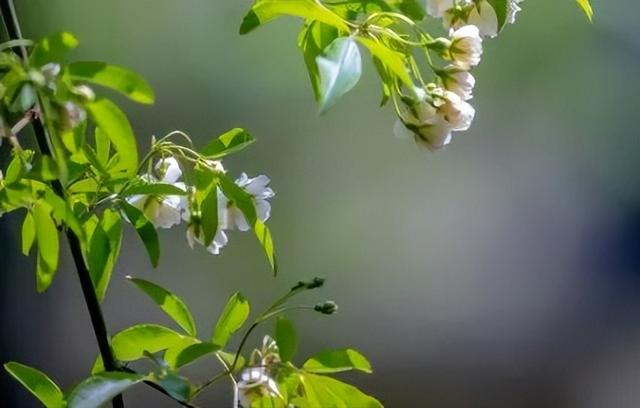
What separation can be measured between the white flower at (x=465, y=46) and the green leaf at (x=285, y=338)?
0.23 m

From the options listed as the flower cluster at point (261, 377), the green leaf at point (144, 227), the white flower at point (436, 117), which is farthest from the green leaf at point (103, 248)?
the white flower at point (436, 117)

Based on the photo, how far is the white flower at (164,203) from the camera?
642 mm

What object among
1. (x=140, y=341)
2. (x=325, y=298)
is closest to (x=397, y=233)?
(x=325, y=298)

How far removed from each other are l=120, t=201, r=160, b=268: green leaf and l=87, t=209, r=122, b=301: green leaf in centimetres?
2

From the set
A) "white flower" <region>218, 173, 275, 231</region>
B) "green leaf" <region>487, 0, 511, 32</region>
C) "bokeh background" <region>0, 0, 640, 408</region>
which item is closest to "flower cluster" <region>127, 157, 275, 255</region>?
"white flower" <region>218, 173, 275, 231</region>

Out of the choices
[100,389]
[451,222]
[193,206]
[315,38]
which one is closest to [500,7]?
[315,38]

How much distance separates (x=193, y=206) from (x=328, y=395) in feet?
0.56

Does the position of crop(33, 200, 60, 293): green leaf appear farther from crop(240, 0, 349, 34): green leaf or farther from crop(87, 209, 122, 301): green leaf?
crop(240, 0, 349, 34): green leaf

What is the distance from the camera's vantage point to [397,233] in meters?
1.13

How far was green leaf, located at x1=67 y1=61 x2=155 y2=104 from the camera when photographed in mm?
A: 460

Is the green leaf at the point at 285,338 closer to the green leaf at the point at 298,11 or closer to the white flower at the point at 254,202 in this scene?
the white flower at the point at 254,202

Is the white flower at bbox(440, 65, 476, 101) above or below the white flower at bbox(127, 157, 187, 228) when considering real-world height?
above

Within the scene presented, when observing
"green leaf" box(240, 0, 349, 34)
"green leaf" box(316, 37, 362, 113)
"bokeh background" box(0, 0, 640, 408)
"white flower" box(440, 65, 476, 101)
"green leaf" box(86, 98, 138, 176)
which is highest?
"green leaf" box(240, 0, 349, 34)

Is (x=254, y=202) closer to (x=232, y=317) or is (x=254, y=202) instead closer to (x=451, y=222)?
(x=232, y=317)
